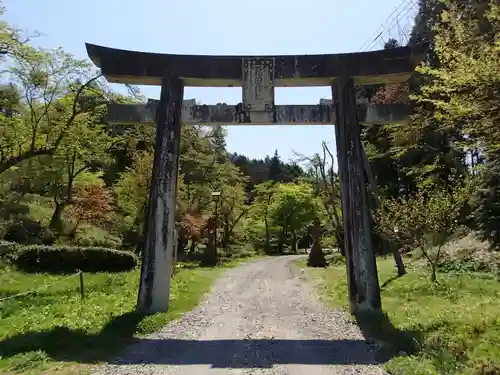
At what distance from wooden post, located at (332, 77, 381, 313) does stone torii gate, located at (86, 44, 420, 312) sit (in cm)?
2

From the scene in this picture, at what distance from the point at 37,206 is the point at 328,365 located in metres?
23.9

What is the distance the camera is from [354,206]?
1023cm

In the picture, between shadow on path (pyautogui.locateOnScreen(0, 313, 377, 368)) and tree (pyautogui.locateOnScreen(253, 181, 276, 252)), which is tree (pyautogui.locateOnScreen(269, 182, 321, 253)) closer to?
tree (pyautogui.locateOnScreen(253, 181, 276, 252))

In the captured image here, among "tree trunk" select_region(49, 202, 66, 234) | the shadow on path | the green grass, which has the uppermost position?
"tree trunk" select_region(49, 202, 66, 234)

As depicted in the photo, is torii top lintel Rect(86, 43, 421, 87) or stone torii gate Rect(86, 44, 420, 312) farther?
torii top lintel Rect(86, 43, 421, 87)

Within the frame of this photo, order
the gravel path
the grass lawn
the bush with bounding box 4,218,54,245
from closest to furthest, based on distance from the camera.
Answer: the gravel path
the grass lawn
the bush with bounding box 4,218,54,245

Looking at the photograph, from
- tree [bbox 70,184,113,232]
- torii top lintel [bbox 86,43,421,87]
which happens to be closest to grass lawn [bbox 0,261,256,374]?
torii top lintel [bbox 86,43,421,87]

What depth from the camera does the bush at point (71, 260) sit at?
59.8ft

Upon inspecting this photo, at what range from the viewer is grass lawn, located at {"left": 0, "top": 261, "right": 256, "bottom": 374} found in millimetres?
6781

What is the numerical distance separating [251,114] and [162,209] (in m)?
3.17

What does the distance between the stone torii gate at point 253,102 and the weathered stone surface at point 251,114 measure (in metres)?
0.02

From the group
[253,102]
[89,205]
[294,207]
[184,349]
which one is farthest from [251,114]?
[294,207]

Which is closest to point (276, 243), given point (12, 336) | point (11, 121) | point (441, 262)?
point (441, 262)

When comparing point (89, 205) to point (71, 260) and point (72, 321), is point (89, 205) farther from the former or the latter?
point (72, 321)
